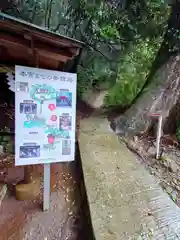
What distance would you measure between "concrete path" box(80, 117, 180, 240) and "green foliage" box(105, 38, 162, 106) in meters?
3.54

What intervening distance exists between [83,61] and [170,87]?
2831 millimetres

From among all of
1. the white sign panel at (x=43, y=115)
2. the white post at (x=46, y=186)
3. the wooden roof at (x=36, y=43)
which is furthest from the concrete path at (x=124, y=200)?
the wooden roof at (x=36, y=43)

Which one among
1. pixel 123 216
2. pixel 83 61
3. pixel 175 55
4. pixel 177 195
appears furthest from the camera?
pixel 83 61

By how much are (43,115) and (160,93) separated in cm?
345

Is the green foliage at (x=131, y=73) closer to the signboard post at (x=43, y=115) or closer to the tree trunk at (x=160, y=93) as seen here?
the tree trunk at (x=160, y=93)

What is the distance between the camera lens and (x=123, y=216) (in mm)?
2324

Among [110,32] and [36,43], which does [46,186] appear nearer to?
[36,43]

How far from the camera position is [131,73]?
788 cm

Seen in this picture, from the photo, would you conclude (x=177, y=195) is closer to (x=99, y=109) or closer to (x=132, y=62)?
(x=99, y=109)

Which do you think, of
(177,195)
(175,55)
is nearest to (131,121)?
(175,55)

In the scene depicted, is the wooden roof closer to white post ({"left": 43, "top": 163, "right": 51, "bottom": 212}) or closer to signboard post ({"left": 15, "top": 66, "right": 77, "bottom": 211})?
signboard post ({"left": 15, "top": 66, "right": 77, "bottom": 211})

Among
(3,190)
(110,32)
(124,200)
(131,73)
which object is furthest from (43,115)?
(131,73)

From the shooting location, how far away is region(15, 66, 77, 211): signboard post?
231 centimetres

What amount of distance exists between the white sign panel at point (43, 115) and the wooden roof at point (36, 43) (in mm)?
196
